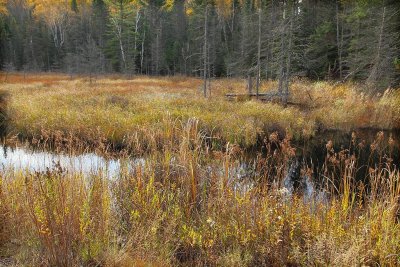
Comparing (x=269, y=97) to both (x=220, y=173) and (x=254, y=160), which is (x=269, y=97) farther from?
(x=220, y=173)

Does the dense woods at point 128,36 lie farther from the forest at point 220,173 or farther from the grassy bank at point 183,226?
the grassy bank at point 183,226

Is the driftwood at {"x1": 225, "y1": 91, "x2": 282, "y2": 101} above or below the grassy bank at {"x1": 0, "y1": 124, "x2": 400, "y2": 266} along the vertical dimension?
above

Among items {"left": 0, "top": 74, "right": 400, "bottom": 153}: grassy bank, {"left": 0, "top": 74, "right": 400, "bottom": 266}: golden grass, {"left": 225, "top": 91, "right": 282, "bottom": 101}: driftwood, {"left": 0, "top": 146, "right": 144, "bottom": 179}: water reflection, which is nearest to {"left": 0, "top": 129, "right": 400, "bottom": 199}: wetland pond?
{"left": 0, "top": 146, "right": 144, "bottom": 179}: water reflection

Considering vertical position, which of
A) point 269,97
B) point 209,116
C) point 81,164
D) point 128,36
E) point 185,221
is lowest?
point 185,221

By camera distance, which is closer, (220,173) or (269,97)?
(220,173)

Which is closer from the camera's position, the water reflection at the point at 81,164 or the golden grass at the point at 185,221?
the golden grass at the point at 185,221

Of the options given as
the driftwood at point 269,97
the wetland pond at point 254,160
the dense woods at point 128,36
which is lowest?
the wetland pond at point 254,160

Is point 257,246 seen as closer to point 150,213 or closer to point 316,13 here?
point 150,213

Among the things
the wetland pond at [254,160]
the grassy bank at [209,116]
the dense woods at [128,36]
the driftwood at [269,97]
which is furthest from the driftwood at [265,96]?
the dense woods at [128,36]

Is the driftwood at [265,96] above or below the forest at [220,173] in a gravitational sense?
above

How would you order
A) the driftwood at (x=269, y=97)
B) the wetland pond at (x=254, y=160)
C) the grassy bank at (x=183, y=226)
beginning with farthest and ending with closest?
the driftwood at (x=269, y=97) → the wetland pond at (x=254, y=160) → the grassy bank at (x=183, y=226)

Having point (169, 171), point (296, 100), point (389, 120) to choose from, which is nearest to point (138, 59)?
point (296, 100)

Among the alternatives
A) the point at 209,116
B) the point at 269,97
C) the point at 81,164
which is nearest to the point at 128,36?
the point at 269,97

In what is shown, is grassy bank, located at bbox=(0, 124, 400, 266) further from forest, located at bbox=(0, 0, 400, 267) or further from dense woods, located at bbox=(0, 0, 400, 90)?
dense woods, located at bbox=(0, 0, 400, 90)
